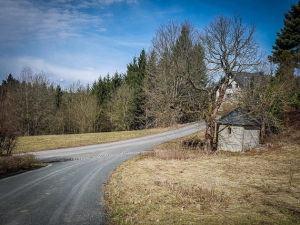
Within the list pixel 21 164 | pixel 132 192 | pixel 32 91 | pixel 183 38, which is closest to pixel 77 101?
pixel 32 91

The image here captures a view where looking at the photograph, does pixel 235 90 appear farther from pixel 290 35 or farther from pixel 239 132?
pixel 290 35

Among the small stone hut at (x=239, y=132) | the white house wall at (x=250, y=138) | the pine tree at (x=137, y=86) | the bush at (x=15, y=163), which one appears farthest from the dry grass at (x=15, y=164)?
the pine tree at (x=137, y=86)

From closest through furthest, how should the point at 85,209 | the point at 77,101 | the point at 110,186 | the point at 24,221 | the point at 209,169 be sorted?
A: the point at 24,221 < the point at 85,209 < the point at 110,186 < the point at 209,169 < the point at 77,101

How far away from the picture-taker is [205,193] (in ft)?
26.2

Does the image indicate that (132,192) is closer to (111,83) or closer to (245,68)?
(245,68)

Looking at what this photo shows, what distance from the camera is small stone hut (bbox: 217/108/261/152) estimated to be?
20.2 meters

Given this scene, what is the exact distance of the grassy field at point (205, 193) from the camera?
6098mm

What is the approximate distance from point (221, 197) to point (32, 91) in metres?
37.6

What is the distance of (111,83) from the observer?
47.1 m

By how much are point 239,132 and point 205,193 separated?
14.4m

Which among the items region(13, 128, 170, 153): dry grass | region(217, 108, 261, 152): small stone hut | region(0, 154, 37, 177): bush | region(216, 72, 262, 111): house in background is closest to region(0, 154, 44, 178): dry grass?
region(0, 154, 37, 177): bush

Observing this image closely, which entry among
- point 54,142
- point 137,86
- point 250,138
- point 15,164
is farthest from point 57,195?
point 137,86

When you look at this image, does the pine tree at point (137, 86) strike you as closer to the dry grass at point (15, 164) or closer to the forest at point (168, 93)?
the forest at point (168, 93)

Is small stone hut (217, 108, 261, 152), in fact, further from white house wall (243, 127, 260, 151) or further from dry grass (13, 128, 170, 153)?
dry grass (13, 128, 170, 153)
